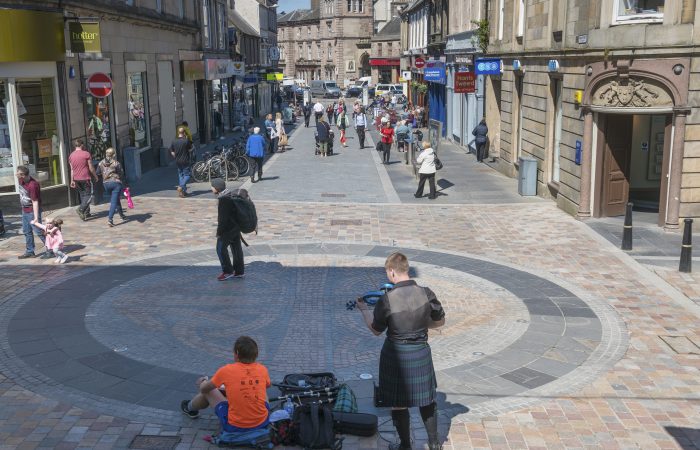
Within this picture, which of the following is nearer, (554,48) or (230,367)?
(230,367)

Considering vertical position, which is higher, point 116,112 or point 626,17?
point 626,17

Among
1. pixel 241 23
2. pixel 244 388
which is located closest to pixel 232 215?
pixel 244 388

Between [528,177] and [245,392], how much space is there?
14980mm

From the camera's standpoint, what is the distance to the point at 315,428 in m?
6.64

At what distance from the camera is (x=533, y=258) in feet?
44.2

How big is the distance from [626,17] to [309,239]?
25.8ft

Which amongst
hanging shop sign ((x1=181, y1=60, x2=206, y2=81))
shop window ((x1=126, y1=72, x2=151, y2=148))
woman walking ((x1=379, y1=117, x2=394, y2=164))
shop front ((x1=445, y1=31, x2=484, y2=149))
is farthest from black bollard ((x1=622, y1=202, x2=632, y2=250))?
hanging shop sign ((x1=181, y1=60, x2=206, y2=81))

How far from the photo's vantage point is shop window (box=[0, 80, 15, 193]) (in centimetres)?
1653

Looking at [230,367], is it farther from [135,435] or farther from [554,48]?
[554,48]

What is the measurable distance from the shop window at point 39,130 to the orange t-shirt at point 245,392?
12501mm

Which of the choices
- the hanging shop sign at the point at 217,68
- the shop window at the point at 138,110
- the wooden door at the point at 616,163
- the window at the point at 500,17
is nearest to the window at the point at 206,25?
the hanging shop sign at the point at 217,68

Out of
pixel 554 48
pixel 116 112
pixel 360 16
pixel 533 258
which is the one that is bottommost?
pixel 533 258

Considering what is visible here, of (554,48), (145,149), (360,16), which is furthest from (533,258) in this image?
(360,16)

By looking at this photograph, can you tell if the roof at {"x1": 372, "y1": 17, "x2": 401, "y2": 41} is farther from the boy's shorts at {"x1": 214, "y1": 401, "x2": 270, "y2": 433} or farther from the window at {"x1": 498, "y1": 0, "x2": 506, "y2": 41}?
the boy's shorts at {"x1": 214, "y1": 401, "x2": 270, "y2": 433}
